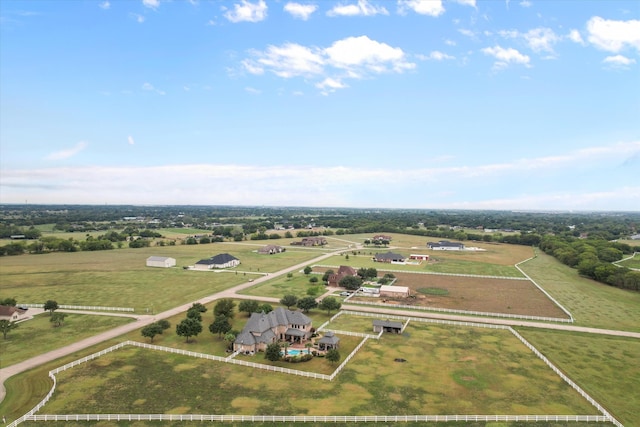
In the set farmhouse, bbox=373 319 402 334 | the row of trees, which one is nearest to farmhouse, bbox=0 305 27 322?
farmhouse, bbox=373 319 402 334

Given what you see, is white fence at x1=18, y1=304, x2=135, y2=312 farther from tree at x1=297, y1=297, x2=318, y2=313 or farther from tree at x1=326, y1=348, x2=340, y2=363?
tree at x1=326, y1=348, x2=340, y2=363

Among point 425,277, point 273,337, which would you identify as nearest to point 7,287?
point 273,337

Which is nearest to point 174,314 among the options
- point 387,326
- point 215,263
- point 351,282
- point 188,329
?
point 188,329

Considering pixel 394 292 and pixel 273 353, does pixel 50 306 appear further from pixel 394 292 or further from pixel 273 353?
pixel 394 292

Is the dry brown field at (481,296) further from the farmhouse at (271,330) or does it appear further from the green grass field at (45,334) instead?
the green grass field at (45,334)

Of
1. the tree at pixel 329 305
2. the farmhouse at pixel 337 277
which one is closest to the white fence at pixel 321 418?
the tree at pixel 329 305

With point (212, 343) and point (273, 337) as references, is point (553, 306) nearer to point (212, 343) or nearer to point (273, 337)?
point (273, 337)
